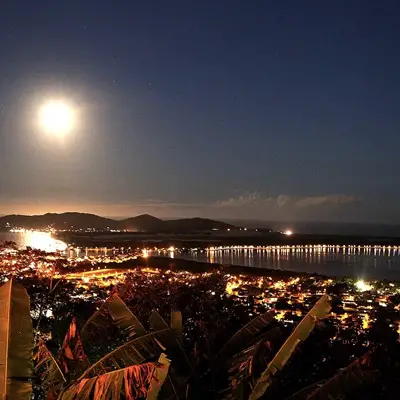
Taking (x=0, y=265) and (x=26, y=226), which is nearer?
(x=0, y=265)

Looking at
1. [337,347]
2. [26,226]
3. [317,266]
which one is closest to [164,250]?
[317,266]

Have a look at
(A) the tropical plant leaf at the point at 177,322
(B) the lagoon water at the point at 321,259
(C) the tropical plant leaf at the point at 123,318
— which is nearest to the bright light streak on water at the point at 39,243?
(B) the lagoon water at the point at 321,259

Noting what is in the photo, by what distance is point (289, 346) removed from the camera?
12.5 feet

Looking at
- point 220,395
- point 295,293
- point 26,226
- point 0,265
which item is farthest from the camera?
point 26,226

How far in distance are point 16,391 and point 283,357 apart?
76.4 inches

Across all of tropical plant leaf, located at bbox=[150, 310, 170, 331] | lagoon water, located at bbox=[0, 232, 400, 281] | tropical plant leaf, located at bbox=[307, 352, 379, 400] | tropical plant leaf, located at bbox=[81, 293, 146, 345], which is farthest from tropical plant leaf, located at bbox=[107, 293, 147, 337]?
lagoon water, located at bbox=[0, 232, 400, 281]

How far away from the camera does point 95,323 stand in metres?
4.94

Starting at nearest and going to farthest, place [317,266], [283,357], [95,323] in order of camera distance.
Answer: [283,357] < [95,323] < [317,266]

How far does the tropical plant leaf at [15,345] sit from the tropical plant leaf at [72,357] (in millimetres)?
833

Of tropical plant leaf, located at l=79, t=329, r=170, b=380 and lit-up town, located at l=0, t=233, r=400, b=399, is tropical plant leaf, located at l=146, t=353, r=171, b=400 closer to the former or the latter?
tropical plant leaf, located at l=79, t=329, r=170, b=380

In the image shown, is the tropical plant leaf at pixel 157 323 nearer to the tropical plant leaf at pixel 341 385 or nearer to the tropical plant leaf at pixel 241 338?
the tropical plant leaf at pixel 241 338

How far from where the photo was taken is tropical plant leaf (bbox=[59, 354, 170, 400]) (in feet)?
9.90

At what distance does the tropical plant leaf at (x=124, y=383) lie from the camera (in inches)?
119

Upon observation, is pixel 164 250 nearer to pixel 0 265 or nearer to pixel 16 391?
pixel 0 265
